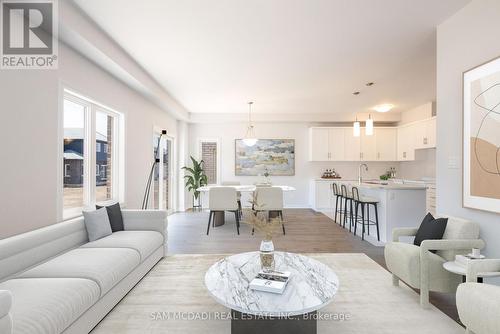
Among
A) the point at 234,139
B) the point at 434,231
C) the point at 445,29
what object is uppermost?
the point at 445,29

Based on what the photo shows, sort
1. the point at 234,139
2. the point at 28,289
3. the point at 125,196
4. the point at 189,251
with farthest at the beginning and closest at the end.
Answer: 1. the point at 234,139
2. the point at 125,196
3. the point at 189,251
4. the point at 28,289

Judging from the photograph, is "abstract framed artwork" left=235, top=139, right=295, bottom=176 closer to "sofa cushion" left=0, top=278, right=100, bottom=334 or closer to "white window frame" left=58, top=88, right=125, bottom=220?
"white window frame" left=58, top=88, right=125, bottom=220

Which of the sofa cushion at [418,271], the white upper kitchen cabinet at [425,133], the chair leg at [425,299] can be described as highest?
the white upper kitchen cabinet at [425,133]

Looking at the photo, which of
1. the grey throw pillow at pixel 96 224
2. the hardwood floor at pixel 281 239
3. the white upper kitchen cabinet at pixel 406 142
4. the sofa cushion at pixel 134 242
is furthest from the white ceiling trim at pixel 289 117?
the grey throw pillow at pixel 96 224

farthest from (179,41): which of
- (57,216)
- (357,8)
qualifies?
(57,216)

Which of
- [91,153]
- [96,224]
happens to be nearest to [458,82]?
[96,224]

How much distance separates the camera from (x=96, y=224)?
111 inches

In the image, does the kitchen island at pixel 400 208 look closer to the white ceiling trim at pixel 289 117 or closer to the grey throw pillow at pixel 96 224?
the white ceiling trim at pixel 289 117

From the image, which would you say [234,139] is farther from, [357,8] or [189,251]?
[357,8]

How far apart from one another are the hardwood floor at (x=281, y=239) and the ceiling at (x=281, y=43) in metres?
2.83

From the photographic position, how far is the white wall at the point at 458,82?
2.25m

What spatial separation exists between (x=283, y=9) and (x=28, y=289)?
3.10 m

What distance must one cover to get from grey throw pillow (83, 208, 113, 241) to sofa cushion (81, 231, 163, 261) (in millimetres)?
84

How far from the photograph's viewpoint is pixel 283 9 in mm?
2514
